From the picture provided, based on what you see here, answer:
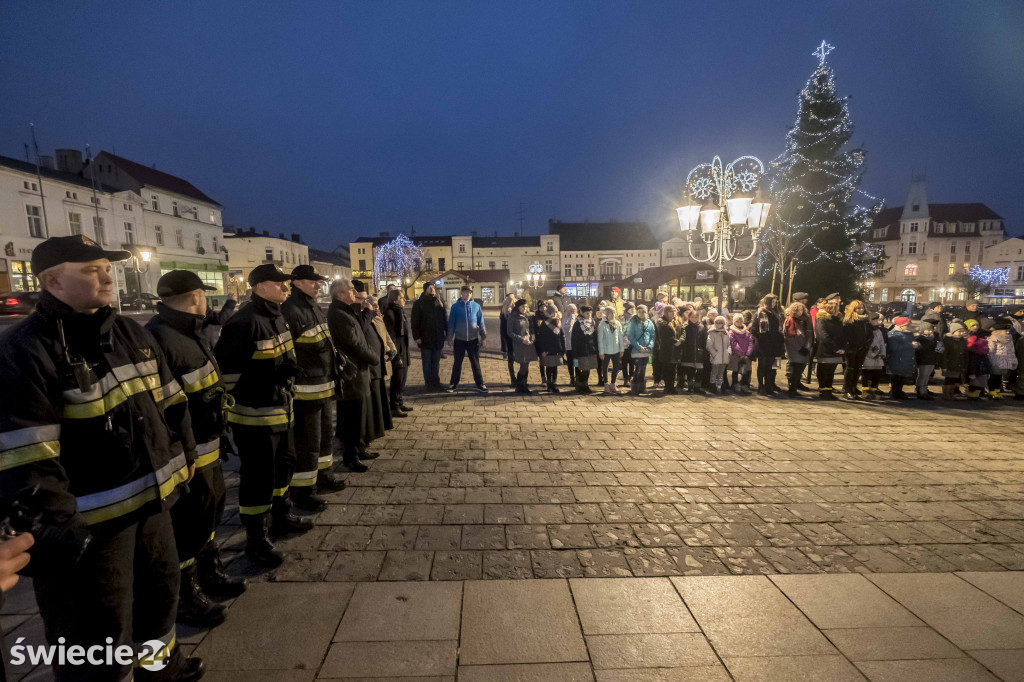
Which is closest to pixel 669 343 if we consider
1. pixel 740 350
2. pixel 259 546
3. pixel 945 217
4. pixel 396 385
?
pixel 740 350

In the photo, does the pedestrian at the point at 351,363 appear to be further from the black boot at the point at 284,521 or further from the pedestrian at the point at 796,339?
the pedestrian at the point at 796,339

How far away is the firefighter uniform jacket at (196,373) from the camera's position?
274cm

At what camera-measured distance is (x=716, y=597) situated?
3057mm

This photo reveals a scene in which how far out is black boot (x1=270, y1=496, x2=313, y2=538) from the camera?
381 centimetres

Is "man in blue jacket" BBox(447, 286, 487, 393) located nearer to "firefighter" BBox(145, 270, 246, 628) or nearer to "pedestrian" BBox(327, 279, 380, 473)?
"pedestrian" BBox(327, 279, 380, 473)

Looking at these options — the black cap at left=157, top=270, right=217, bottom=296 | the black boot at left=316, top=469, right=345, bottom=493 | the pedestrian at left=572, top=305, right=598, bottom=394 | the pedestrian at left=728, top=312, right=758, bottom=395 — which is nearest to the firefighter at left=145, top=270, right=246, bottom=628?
the black cap at left=157, top=270, right=217, bottom=296

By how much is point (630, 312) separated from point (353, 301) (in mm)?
7203

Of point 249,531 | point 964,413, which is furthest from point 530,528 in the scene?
point 964,413

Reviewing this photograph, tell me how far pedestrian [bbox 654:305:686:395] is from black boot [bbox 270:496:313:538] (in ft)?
24.6

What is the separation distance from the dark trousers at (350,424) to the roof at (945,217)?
70928 mm

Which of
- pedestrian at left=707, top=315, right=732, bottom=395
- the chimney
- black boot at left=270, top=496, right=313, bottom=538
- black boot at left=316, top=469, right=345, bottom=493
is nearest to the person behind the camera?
black boot at left=270, top=496, right=313, bottom=538

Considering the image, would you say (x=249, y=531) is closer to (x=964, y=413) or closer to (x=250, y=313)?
(x=250, y=313)

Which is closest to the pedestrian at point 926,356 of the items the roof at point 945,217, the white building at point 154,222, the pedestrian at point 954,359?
the pedestrian at point 954,359

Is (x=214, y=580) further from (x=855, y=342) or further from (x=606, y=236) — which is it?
(x=606, y=236)
